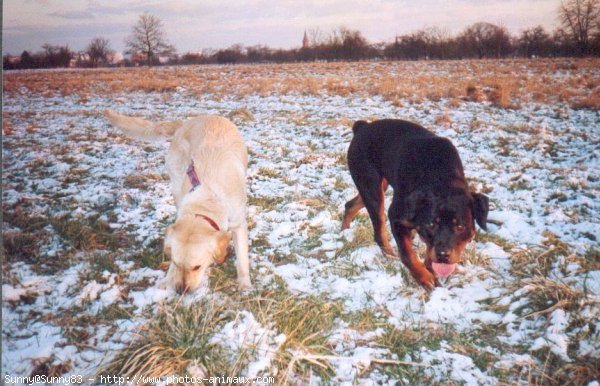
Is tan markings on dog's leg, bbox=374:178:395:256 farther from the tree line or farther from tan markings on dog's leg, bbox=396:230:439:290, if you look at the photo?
the tree line

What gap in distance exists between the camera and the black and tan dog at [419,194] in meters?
2.75

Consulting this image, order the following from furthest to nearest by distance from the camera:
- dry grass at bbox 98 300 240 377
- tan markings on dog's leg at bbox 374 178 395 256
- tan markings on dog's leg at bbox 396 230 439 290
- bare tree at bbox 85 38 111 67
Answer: bare tree at bbox 85 38 111 67 < tan markings on dog's leg at bbox 374 178 395 256 < tan markings on dog's leg at bbox 396 230 439 290 < dry grass at bbox 98 300 240 377

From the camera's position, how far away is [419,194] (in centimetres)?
282

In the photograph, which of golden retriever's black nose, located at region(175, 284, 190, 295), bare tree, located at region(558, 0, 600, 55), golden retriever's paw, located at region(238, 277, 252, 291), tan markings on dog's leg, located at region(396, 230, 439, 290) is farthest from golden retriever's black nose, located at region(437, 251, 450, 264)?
bare tree, located at region(558, 0, 600, 55)

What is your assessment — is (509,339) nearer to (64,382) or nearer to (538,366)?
(538,366)

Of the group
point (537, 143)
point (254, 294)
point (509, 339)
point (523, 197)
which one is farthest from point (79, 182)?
point (537, 143)

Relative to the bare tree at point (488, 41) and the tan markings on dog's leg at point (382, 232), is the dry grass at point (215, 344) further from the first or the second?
the bare tree at point (488, 41)

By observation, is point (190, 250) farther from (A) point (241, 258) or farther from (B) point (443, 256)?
(B) point (443, 256)

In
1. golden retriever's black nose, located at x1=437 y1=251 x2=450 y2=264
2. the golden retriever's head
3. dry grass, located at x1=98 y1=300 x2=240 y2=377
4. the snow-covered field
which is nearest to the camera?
dry grass, located at x1=98 y1=300 x2=240 y2=377

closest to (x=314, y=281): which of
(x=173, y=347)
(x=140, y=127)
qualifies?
(x=173, y=347)

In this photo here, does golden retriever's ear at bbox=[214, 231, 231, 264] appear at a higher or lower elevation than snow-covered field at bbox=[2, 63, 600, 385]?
higher

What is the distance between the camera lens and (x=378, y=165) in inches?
146

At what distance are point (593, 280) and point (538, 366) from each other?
3.55ft

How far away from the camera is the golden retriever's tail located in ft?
13.4
